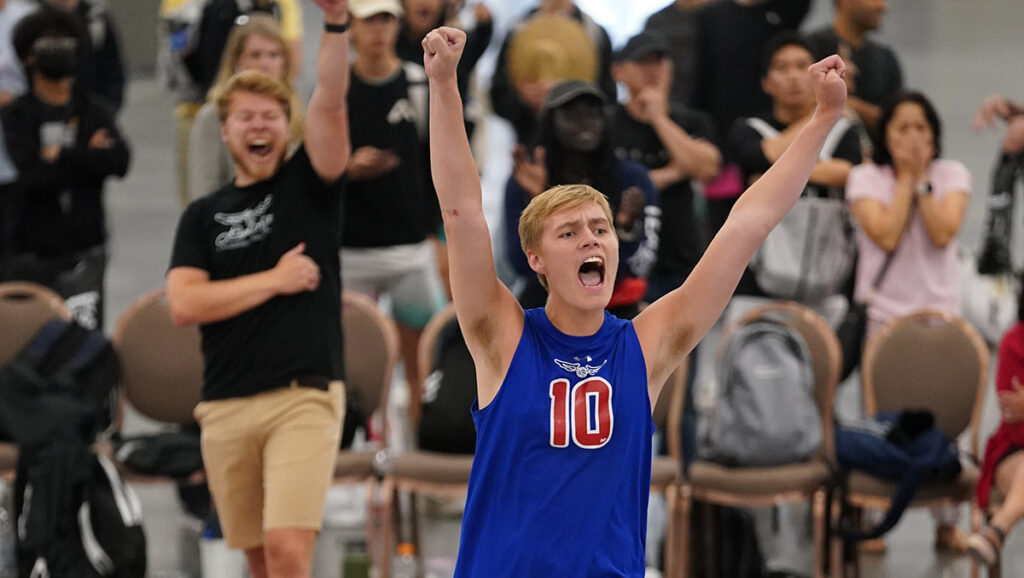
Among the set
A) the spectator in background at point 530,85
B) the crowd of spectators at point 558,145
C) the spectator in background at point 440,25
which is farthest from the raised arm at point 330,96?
the spectator in background at point 440,25

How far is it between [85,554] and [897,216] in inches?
135

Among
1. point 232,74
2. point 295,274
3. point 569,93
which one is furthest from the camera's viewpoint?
point 569,93

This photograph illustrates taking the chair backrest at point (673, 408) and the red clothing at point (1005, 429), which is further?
the chair backrest at point (673, 408)

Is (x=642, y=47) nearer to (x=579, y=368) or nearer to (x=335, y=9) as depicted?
(x=335, y=9)

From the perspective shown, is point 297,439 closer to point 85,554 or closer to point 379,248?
point 85,554

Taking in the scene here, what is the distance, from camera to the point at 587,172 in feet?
18.9

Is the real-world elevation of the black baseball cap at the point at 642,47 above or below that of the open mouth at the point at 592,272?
above

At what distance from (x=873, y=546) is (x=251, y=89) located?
331 centimetres

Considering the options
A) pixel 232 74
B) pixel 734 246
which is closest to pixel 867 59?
pixel 232 74

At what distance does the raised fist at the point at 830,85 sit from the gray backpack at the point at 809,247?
314 cm

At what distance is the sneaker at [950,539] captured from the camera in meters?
6.32

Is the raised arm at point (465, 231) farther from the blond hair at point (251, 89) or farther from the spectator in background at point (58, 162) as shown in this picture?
the spectator in background at point (58, 162)

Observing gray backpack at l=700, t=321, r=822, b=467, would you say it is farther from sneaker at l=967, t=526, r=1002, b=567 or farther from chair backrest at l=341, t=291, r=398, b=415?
chair backrest at l=341, t=291, r=398, b=415

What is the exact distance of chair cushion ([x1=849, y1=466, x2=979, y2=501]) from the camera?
571 centimetres
